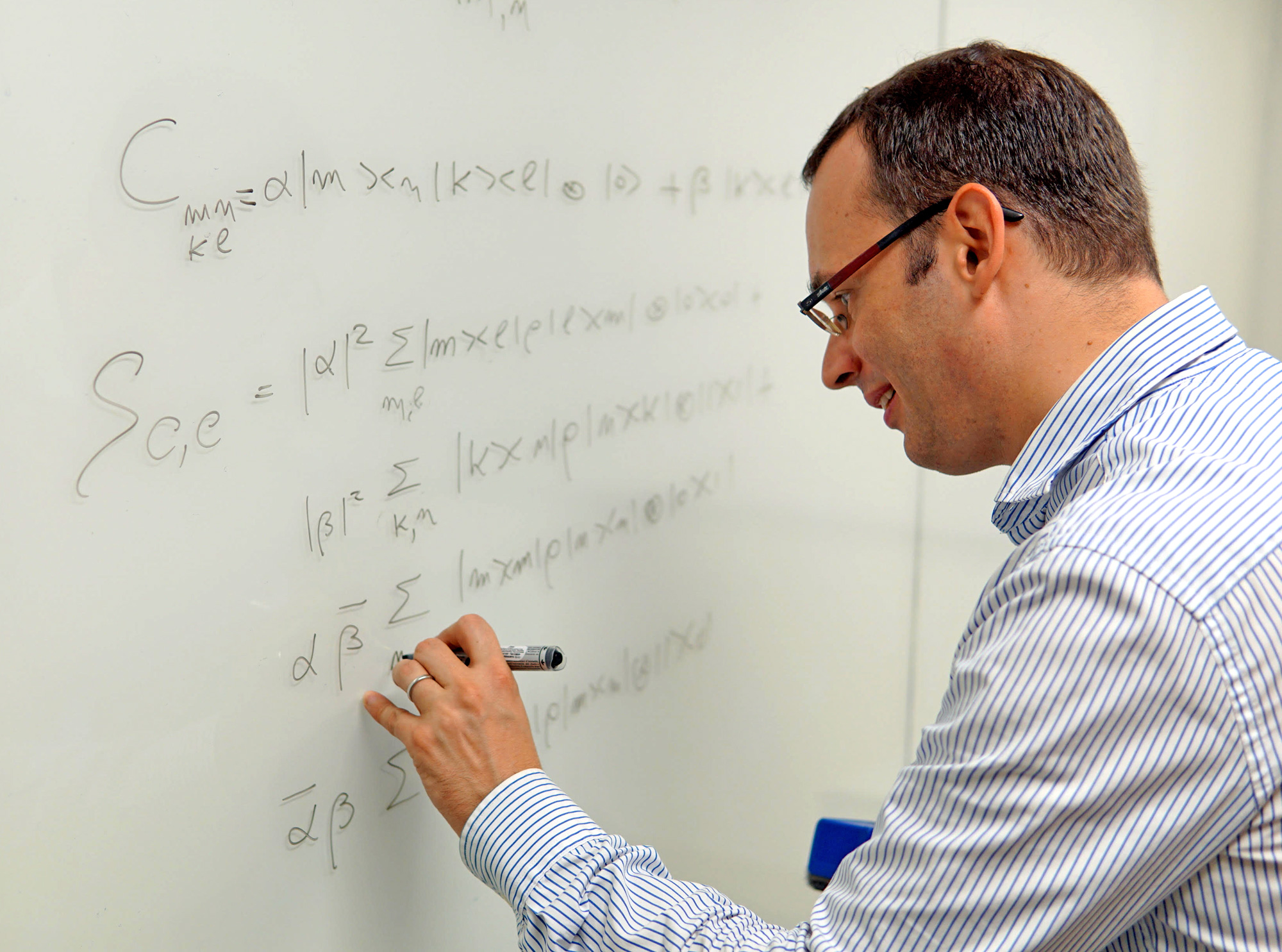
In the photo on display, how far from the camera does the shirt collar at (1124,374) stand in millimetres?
639

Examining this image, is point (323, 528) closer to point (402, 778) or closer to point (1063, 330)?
point (402, 778)

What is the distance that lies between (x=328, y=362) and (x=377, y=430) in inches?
2.4

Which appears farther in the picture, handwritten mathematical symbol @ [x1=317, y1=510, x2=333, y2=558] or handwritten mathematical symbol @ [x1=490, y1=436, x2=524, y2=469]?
handwritten mathematical symbol @ [x1=490, y1=436, x2=524, y2=469]

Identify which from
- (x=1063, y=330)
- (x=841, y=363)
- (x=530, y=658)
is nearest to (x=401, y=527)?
(x=530, y=658)

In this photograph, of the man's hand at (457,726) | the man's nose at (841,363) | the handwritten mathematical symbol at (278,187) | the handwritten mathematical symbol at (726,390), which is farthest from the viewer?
the handwritten mathematical symbol at (726,390)

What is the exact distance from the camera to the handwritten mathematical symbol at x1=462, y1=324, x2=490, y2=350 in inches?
29.7

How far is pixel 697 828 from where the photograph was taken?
1.09 metres

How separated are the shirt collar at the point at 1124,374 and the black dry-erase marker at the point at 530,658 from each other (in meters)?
0.35

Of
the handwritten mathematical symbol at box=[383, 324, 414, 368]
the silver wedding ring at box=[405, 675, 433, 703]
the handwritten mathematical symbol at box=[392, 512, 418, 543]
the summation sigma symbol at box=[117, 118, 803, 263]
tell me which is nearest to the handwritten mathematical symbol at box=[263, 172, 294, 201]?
the summation sigma symbol at box=[117, 118, 803, 263]

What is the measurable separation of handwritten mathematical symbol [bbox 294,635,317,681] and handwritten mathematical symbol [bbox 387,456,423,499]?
0.11 metres

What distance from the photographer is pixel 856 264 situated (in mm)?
741

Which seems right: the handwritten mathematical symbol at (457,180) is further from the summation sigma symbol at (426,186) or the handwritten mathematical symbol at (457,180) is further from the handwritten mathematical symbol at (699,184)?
the handwritten mathematical symbol at (699,184)

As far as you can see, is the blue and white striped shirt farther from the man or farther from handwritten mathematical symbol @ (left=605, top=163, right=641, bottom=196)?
handwritten mathematical symbol @ (left=605, top=163, right=641, bottom=196)

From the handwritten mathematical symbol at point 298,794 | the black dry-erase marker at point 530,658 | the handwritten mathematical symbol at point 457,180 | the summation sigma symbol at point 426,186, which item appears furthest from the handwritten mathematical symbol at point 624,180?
the handwritten mathematical symbol at point 298,794
